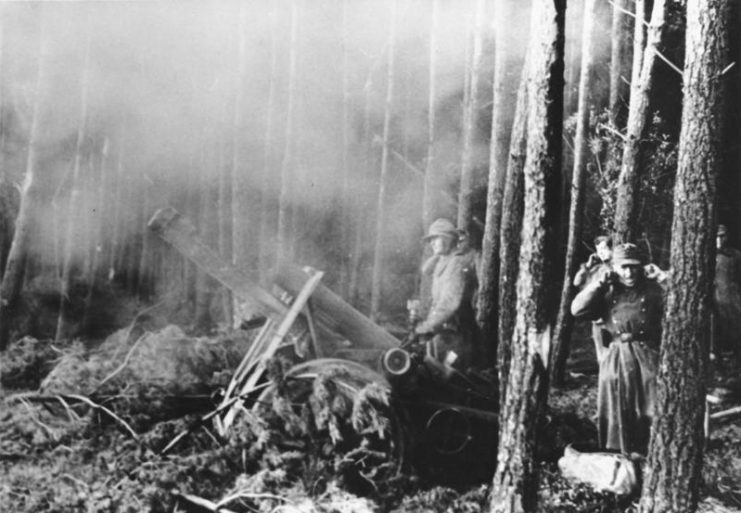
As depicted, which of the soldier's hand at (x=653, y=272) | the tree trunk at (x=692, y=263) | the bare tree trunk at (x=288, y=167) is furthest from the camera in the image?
the bare tree trunk at (x=288, y=167)

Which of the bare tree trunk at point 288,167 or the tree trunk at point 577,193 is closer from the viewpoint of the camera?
the tree trunk at point 577,193

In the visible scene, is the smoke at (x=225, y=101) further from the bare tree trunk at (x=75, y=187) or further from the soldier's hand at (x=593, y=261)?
the soldier's hand at (x=593, y=261)

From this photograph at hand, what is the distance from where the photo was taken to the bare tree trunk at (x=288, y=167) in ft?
13.5

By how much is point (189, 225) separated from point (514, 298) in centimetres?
197

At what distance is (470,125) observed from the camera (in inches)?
157

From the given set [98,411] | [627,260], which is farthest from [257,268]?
[627,260]

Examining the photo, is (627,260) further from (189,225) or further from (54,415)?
(54,415)

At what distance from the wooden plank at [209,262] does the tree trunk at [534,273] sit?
1412 millimetres

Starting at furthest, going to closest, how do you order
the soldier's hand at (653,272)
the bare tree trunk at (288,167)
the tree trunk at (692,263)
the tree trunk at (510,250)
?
the bare tree trunk at (288,167) < the tree trunk at (510,250) < the soldier's hand at (653,272) < the tree trunk at (692,263)

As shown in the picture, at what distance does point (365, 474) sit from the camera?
154 inches

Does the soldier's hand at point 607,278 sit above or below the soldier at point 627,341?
above

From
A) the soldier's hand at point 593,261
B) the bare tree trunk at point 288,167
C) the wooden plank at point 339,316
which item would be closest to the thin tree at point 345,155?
the wooden plank at point 339,316

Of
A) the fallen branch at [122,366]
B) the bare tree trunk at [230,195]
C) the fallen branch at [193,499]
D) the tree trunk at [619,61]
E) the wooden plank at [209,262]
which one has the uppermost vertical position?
the tree trunk at [619,61]

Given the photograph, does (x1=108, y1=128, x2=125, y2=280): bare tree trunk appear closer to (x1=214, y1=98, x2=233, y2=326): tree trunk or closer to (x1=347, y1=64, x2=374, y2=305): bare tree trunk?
(x1=214, y1=98, x2=233, y2=326): tree trunk
